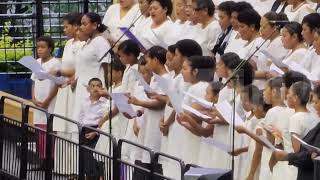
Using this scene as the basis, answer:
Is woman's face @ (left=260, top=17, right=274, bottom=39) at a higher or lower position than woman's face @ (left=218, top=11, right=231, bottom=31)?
higher

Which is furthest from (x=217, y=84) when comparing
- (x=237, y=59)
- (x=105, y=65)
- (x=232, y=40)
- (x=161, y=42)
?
(x=105, y=65)

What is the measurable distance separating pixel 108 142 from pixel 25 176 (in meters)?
1.86

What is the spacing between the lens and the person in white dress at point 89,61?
16359mm

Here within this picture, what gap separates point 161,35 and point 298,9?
207cm

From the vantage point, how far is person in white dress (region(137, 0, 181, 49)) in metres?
15.2

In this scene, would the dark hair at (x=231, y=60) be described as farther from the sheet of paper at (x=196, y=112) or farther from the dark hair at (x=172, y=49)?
the dark hair at (x=172, y=49)

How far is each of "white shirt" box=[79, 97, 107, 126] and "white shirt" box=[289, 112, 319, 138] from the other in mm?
4596

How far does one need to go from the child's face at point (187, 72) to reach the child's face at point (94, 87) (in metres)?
2.41

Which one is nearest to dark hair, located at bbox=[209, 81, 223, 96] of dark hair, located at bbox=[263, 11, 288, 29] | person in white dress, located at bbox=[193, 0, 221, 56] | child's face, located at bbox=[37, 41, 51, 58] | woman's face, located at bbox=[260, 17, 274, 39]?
woman's face, located at bbox=[260, 17, 274, 39]

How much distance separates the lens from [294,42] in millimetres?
12820

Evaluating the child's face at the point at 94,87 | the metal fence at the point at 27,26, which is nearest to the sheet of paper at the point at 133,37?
the child's face at the point at 94,87

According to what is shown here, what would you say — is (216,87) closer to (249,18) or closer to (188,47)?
(188,47)

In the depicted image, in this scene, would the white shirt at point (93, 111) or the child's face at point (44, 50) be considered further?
the child's face at point (44, 50)

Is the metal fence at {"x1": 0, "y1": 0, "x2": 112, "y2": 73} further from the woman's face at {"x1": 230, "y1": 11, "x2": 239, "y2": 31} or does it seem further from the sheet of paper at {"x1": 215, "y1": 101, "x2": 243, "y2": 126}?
the sheet of paper at {"x1": 215, "y1": 101, "x2": 243, "y2": 126}
